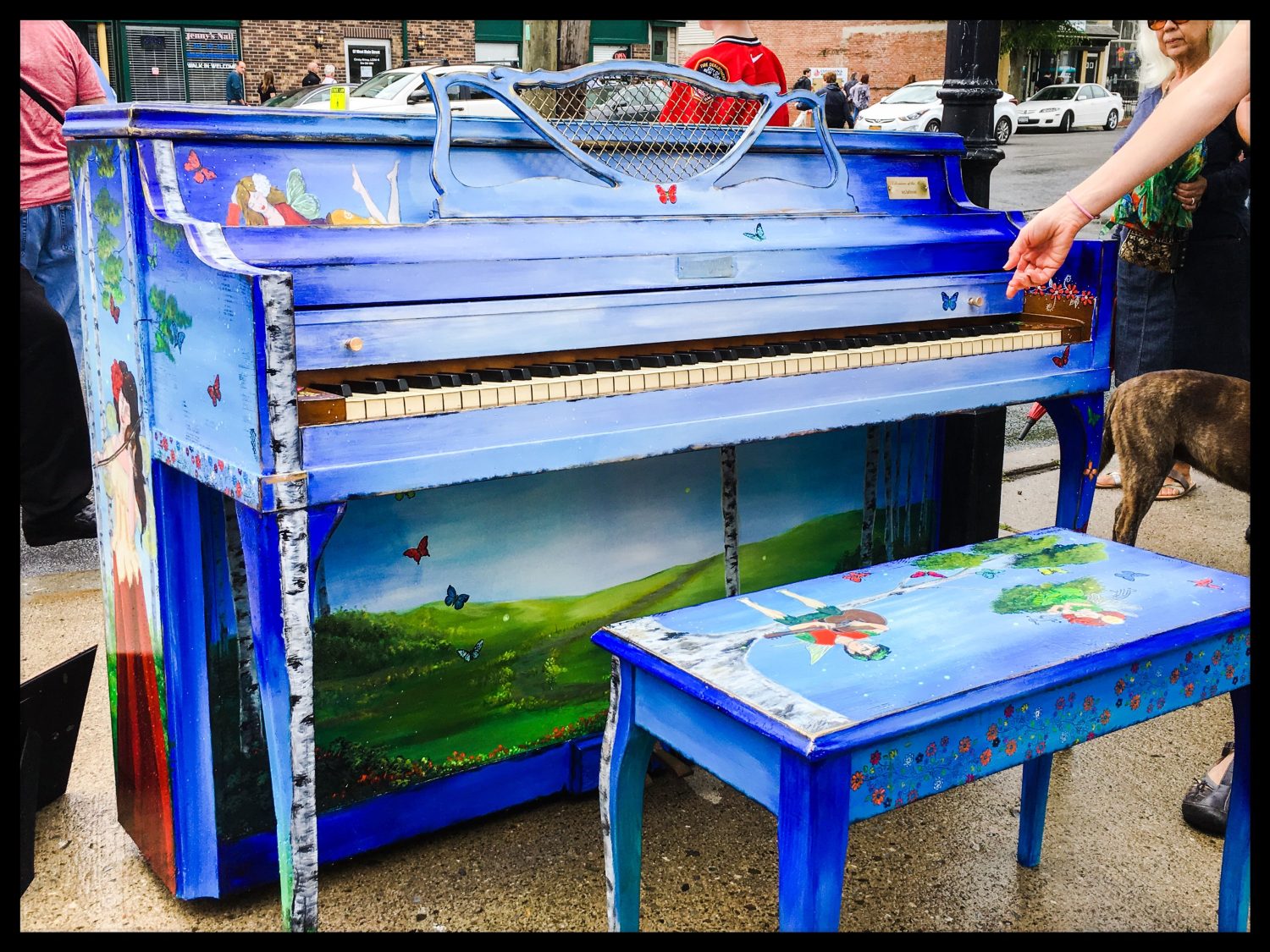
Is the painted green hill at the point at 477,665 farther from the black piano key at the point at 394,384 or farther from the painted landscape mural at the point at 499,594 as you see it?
the black piano key at the point at 394,384

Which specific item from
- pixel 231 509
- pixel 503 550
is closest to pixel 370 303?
pixel 231 509

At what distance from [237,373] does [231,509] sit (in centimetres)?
47

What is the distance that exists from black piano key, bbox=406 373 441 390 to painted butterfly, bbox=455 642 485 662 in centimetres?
75

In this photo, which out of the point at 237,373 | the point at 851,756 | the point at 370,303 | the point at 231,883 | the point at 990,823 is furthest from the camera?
the point at 990,823

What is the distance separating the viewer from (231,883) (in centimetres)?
248

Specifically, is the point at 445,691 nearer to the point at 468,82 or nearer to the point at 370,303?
the point at 370,303

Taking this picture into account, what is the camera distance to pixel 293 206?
2299mm

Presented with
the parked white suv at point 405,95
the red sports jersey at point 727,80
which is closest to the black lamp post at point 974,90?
the red sports jersey at point 727,80

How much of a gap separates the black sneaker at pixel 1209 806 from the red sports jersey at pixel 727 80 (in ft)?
6.21

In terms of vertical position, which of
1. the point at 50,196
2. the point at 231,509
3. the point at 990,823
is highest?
the point at 50,196

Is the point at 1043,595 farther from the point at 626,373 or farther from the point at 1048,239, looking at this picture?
the point at 626,373

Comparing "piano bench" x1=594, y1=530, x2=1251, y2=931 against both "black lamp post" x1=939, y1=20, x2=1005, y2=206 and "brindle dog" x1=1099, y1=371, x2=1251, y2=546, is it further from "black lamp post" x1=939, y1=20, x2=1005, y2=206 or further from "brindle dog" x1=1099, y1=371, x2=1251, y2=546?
"black lamp post" x1=939, y1=20, x2=1005, y2=206

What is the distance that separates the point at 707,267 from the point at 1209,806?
5.61 feet

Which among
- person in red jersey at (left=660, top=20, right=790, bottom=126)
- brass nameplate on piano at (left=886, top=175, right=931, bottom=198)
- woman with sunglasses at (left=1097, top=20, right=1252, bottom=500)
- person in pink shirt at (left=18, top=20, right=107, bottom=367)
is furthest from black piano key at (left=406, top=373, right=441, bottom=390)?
woman with sunglasses at (left=1097, top=20, right=1252, bottom=500)
